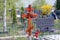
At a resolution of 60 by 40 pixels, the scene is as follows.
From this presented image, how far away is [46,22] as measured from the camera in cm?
486

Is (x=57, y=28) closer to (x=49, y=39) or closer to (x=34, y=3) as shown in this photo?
(x=49, y=39)

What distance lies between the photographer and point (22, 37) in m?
4.11

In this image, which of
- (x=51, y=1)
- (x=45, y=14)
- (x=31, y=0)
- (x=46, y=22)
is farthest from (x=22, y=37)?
(x=51, y=1)

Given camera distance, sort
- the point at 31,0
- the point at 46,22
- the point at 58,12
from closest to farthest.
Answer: the point at 46,22, the point at 58,12, the point at 31,0

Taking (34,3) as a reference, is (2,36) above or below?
below

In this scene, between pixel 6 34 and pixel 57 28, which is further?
pixel 57 28

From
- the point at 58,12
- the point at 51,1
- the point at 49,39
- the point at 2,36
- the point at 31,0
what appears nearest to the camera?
the point at 49,39

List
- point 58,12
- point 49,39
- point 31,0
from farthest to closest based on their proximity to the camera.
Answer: point 31,0 < point 58,12 < point 49,39

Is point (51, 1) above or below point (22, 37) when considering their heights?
above

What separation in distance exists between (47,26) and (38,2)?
11.2ft

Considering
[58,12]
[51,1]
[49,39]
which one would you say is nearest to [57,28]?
[49,39]

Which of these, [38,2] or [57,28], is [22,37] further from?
[38,2]

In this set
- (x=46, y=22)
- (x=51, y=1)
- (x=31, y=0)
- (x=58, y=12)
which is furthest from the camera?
(x=51, y=1)

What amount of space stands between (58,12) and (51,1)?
4.37ft
